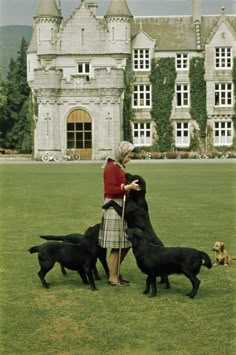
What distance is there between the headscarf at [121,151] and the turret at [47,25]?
168 feet

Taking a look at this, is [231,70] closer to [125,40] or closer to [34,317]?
[125,40]

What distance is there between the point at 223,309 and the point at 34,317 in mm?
2229

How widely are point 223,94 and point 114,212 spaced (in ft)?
174

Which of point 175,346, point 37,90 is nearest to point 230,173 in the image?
point 37,90

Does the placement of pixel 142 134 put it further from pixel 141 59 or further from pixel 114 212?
pixel 114 212

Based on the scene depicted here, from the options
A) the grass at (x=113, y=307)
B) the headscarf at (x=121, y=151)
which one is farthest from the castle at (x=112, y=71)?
the headscarf at (x=121, y=151)

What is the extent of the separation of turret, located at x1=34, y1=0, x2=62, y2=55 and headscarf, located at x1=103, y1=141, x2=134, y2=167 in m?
51.2

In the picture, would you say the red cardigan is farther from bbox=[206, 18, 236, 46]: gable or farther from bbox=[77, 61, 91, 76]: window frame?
bbox=[206, 18, 236, 46]: gable

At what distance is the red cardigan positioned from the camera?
10242mm

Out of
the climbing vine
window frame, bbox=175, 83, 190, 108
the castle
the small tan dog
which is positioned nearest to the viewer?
the small tan dog

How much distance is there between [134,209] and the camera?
10375 millimetres

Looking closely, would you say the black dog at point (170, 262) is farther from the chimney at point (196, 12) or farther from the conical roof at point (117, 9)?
the chimney at point (196, 12)

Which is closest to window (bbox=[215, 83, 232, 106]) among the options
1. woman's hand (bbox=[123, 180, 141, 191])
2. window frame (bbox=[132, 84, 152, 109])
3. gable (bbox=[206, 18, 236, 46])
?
gable (bbox=[206, 18, 236, 46])

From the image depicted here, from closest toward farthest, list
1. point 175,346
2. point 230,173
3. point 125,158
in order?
point 175,346
point 125,158
point 230,173
